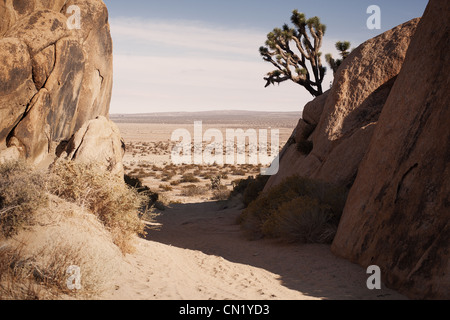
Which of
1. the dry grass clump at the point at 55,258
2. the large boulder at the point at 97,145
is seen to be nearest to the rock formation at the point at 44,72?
the large boulder at the point at 97,145

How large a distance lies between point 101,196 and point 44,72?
643cm

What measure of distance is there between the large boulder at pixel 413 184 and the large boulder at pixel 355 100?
266 cm

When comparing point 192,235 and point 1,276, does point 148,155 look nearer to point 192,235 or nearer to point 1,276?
point 192,235

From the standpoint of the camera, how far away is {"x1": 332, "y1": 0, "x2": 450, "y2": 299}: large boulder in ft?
18.6

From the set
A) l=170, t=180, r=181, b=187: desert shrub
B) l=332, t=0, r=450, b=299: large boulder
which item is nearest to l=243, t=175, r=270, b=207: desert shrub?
l=332, t=0, r=450, b=299: large boulder

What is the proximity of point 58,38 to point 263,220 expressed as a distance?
8.81 m

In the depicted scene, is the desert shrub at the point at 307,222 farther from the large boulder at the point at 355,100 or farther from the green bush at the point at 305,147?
the green bush at the point at 305,147

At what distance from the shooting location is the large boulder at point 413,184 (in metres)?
5.67

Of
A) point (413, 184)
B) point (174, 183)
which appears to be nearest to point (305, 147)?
point (413, 184)

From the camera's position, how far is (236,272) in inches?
293

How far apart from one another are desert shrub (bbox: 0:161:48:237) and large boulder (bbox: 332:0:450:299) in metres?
5.62

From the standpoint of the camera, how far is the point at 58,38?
1280 cm

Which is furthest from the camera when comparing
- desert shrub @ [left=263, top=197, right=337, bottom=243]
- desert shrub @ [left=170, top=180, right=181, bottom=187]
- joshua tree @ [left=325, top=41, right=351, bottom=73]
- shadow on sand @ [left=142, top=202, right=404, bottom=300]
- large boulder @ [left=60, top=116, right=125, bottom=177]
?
desert shrub @ [left=170, top=180, right=181, bottom=187]

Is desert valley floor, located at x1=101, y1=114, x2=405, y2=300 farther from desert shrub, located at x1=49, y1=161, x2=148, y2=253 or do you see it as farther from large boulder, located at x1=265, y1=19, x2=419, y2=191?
large boulder, located at x1=265, y1=19, x2=419, y2=191
